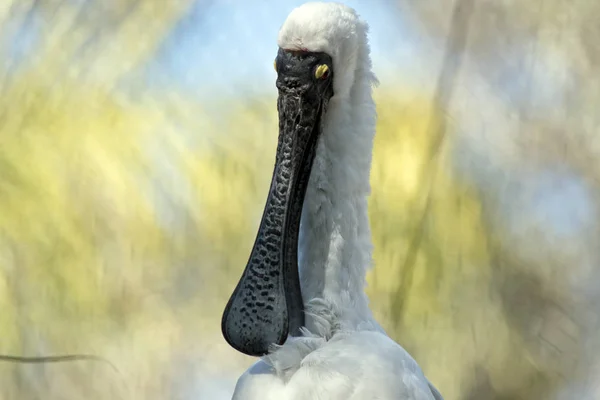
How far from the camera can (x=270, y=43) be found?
263cm

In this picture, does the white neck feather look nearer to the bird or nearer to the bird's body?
the bird

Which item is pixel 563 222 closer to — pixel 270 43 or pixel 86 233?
pixel 270 43

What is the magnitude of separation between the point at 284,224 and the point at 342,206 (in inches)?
5.2

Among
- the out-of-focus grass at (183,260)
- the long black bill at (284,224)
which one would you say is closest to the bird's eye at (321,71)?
the long black bill at (284,224)

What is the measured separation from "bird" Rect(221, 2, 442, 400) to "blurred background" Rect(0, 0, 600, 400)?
1.16m

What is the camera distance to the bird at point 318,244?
1249 mm

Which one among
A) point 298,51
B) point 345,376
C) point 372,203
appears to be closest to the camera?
point 345,376

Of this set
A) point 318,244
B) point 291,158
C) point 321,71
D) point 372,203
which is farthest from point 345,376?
point 372,203

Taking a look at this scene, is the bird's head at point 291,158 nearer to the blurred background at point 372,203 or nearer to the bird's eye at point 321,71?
the bird's eye at point 321,71

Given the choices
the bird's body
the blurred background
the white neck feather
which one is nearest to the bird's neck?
the white neck feather

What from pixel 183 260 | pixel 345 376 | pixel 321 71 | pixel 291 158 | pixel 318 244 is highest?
pixel 321 71

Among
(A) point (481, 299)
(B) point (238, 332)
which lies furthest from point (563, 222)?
(B) point (238, 332)

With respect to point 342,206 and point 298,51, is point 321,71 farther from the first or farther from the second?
point 342,206

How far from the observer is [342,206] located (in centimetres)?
142
